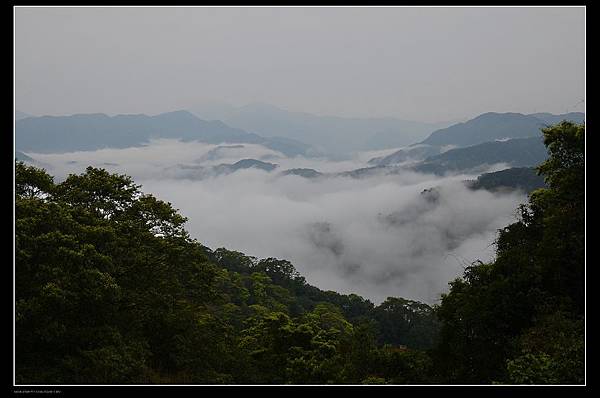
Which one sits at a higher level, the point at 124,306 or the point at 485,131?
the point at 485,131

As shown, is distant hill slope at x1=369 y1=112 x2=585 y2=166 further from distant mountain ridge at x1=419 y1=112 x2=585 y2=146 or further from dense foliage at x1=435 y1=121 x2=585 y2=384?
dense foliage at x1=435 y1=121 x2=585 y2=384

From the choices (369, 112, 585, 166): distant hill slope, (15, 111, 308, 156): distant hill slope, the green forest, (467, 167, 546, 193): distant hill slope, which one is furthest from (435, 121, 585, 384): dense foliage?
(369, 112, 585, 166): distant hill slope

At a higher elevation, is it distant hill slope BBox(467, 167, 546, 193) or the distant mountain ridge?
the distant mountain ridge

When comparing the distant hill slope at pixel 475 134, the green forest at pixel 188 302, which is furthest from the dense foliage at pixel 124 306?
the distant hill slope at pixel 475 134

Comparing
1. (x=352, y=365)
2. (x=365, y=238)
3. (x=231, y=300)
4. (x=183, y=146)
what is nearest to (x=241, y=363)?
(x=352, y=365)

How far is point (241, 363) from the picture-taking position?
908 cm

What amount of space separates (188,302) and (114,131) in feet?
122

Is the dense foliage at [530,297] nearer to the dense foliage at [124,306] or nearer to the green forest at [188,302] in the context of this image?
the green forest at [188,302]

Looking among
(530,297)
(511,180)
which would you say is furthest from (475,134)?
(530,297)

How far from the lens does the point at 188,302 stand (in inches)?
379

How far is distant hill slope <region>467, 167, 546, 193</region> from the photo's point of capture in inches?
2052

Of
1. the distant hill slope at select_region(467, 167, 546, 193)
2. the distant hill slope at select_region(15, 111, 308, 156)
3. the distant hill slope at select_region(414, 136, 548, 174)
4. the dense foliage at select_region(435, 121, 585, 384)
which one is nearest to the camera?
the dense foliage at select_region(435, 121, 585, 384)

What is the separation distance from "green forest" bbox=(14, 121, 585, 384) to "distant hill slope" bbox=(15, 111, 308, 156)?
20.5 ft

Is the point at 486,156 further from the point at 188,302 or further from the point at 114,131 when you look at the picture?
the point at 188,302
